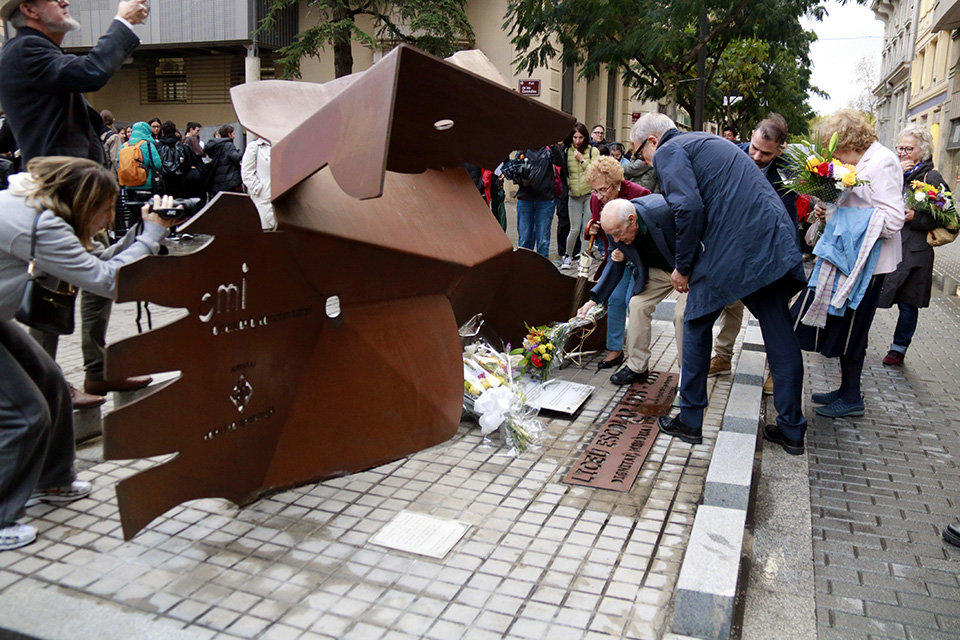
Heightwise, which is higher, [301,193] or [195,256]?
[301,193]

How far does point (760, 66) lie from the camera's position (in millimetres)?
26219

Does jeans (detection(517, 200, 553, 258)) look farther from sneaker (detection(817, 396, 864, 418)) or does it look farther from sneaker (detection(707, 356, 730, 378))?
sneaker (detection(817, 396, 864, 418))

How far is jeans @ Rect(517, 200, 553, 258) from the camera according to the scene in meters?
10.8

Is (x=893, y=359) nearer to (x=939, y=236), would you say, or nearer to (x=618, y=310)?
(x=939, y=236)

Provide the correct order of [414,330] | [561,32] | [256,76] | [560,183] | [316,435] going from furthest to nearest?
[256,76], [561,32], [560,183], [414,330], [316,435]

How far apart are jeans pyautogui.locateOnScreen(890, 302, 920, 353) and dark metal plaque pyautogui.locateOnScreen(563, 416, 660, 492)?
122 inches

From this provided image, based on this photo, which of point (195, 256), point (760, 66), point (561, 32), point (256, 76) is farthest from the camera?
point (760, 66)

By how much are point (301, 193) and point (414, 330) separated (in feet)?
3.37

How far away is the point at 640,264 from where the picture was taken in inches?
229

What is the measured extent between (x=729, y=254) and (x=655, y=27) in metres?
10.3

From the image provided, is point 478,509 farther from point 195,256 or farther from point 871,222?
point 871,222

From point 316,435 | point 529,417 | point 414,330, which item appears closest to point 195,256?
point 316,435

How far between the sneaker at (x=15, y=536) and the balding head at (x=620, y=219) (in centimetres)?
377

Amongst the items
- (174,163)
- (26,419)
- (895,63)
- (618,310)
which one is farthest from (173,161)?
(895,63)
